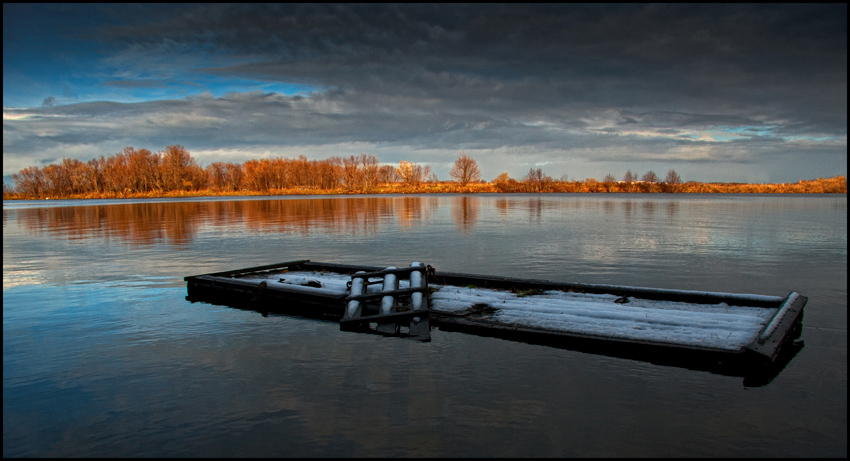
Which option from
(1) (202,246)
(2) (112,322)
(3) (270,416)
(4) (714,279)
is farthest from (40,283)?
(4) (714,279)

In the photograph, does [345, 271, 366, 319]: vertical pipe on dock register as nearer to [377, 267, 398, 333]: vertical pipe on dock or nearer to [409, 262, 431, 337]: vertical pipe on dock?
[377, 267, 398, 333]: vertical pipe on dock

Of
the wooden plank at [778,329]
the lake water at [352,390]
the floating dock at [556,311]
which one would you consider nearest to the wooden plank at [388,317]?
the floating dock at [556,311]

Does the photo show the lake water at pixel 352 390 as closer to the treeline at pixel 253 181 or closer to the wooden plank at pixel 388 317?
the wooden plank at pixel 388 317

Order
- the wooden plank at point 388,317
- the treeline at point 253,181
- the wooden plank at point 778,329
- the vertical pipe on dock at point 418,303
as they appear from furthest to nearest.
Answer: the treeline at point 253,181
the wooden plank at point 388,317
the vertical pipe on dock at point 418,303
the wooden plank at point 778,329

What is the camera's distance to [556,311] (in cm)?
845

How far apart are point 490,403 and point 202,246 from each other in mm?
17551

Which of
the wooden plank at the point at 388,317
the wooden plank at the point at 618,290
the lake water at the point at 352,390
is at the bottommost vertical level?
the lake water at the point at 352,390

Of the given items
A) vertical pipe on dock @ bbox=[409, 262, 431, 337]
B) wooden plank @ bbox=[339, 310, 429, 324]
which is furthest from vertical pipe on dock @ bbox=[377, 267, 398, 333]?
vertical pipe on dock @ bbox=[409, 262, 431, 337]

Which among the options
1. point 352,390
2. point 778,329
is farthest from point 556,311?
point 352,390

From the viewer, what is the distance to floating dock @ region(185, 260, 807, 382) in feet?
22.2

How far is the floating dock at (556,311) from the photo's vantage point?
6777mm

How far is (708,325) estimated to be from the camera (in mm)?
7500

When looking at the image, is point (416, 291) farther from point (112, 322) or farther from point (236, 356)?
point (112, 322)

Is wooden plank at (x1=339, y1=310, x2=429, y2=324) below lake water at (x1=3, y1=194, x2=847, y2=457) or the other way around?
the other way around
